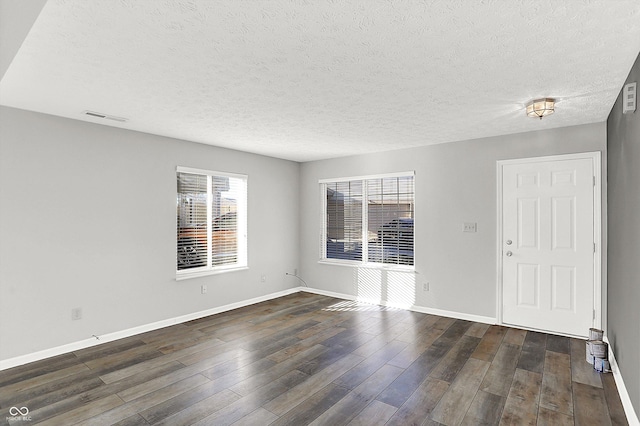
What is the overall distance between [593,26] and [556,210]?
2.71 metres

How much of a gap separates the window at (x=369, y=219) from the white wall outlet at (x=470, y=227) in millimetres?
788

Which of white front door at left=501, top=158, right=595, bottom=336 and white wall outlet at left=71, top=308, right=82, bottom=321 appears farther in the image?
white front door at left=501, top=158, right=595, bottom=336

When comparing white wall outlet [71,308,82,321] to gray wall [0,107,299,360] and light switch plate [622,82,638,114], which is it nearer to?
gray wall [0,107,299,360]

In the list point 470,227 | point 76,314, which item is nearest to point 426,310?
point 470,227

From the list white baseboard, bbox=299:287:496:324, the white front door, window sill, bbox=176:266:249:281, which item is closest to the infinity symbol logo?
window sill, bbox=176:266:249:281

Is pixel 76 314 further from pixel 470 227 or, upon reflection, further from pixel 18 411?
pixel 470 227

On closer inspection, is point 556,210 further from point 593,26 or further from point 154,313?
point 154,313

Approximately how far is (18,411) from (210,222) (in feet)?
9.54

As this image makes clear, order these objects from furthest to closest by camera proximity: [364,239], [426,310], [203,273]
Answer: [364,239] → [426,310] → [203,273]

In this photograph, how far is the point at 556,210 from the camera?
4023 millimetres

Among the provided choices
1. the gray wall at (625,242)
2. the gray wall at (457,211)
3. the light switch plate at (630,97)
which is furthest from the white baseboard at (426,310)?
the light switch plate at (630,97)

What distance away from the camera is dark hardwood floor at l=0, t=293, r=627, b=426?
95.7 inches

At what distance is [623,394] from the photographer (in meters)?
2.59

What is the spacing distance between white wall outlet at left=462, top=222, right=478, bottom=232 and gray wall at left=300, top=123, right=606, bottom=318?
5 cm
